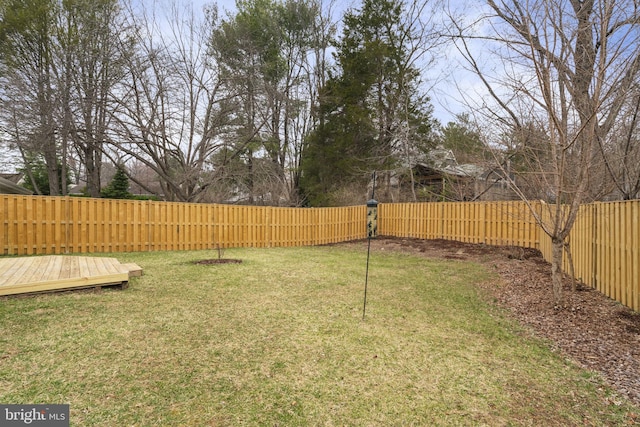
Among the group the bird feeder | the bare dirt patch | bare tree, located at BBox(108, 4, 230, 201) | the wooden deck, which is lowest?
the bare dirt patch

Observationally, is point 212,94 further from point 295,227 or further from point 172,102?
point 295,227

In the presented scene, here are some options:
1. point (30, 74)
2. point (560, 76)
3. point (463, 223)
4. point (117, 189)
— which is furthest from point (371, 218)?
point (117, 189)

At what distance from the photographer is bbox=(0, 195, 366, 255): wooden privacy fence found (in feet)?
25.4

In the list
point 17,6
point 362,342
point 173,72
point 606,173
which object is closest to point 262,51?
point 173,72

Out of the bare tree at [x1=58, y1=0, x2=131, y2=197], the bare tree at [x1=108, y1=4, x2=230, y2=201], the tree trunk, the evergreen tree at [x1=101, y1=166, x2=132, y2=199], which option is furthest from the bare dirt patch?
the evergreen tree at [x1=101, y1=166, x2=132, y2=199]

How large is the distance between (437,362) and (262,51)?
18129 mm

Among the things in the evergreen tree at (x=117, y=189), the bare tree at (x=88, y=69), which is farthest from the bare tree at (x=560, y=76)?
the evergreen tree at (x=117, y=189)

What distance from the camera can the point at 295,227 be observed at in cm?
1238

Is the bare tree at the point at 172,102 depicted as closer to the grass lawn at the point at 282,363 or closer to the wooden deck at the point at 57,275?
the wooden deck at the point at 57,275

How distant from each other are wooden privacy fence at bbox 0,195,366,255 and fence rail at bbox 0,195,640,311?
0.02m

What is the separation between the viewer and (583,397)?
89.3 inches

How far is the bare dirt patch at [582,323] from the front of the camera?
2.66 meters

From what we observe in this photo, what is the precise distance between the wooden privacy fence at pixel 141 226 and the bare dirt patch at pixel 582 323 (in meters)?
7.23

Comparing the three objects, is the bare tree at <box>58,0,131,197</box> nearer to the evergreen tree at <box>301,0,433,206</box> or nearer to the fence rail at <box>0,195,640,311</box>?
the fence rail at <box>0,195,640,311</box>
